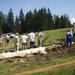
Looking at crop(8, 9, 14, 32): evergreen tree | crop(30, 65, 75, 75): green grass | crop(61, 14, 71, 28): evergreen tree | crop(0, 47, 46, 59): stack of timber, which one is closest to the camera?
crop(30, 65, 75, 75): green grass

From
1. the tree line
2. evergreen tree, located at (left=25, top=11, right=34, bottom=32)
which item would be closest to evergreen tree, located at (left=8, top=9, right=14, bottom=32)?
the tree line

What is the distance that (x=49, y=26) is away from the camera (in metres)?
93.3

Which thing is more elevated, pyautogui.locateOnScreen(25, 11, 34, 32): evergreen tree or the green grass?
pyautogui.locateOnScreen(25, 11, 34, 32): evergreen tree

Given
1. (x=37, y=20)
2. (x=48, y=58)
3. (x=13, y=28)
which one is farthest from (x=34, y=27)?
(x=48, y=58)

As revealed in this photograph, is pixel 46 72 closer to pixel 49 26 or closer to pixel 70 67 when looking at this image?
pixel 70 67

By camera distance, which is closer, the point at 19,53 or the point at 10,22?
the point at 19,53

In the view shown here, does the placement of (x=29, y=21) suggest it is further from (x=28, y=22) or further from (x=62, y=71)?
(x=62, y=71)

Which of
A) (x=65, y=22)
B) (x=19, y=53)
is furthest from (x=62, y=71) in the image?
(x=65, y=22)

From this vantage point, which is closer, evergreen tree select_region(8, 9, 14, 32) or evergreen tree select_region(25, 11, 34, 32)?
evergreen tree select_region(8, 9, 14, 32)

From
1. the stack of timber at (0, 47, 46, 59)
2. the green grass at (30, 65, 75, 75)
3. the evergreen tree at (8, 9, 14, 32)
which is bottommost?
the green grass at (30, 65, 75, 75)

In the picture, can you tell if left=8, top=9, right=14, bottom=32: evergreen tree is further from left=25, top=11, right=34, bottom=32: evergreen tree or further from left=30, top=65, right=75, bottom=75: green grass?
left=30, top=65, right=75, bottom=75: green grass

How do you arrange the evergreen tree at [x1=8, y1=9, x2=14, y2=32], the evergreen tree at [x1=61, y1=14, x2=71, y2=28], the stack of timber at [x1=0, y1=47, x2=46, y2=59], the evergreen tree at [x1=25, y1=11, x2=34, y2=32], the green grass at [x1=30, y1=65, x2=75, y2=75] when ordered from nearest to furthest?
the green grass at [x1=30, y1=65, x2=75, y2=75]
the stack of timber at [x1=0, y1=47, x2=46, y2=59]
the evergreen tree at [x1=8, y1=9, x2=14, y2=32]
the evergreen tree at [x1=25, y1=11, x2=34, y2=32]
the evergreen tree at [x1=61, y1=14, x2=71, y2=28]

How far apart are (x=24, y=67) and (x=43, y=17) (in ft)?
282

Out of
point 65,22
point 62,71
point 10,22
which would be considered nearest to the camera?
point 62,71
